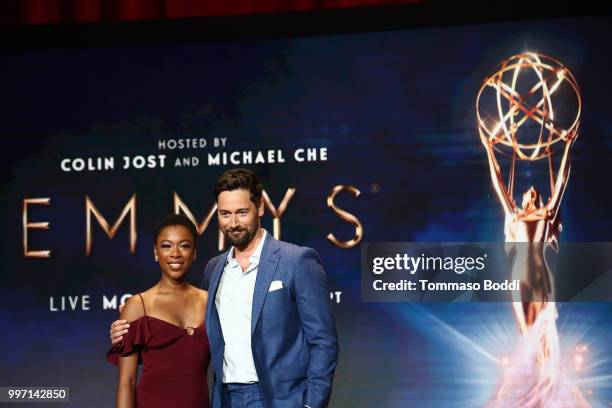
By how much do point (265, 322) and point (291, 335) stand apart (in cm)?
9

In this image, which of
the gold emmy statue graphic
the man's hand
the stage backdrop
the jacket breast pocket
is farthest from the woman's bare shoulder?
the gold emmy statue graphic

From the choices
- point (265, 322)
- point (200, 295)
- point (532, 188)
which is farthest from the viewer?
point (532, 188)

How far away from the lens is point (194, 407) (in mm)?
3031

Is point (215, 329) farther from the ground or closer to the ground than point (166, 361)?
farther from the ground

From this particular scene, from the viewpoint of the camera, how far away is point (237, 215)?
2.79 meters

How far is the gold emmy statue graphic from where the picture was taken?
4129 mm

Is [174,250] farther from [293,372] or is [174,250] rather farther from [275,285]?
[293,372]

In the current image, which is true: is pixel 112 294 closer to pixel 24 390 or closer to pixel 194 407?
pixel 24 390

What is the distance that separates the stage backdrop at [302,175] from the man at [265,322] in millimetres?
1507

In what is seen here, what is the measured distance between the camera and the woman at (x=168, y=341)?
9.89ft

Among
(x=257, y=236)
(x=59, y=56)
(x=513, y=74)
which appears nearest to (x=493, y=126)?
(x=513, y=74)

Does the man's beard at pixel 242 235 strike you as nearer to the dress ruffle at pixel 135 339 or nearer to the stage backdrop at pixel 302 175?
the dress ruffle at pixel 135 339

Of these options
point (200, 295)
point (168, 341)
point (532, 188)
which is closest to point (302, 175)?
point (532, 188)

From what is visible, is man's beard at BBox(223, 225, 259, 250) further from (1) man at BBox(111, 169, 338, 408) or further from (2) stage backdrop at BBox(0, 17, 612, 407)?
(2) stage backdrop at BBox(0, 17, 612, 407)
